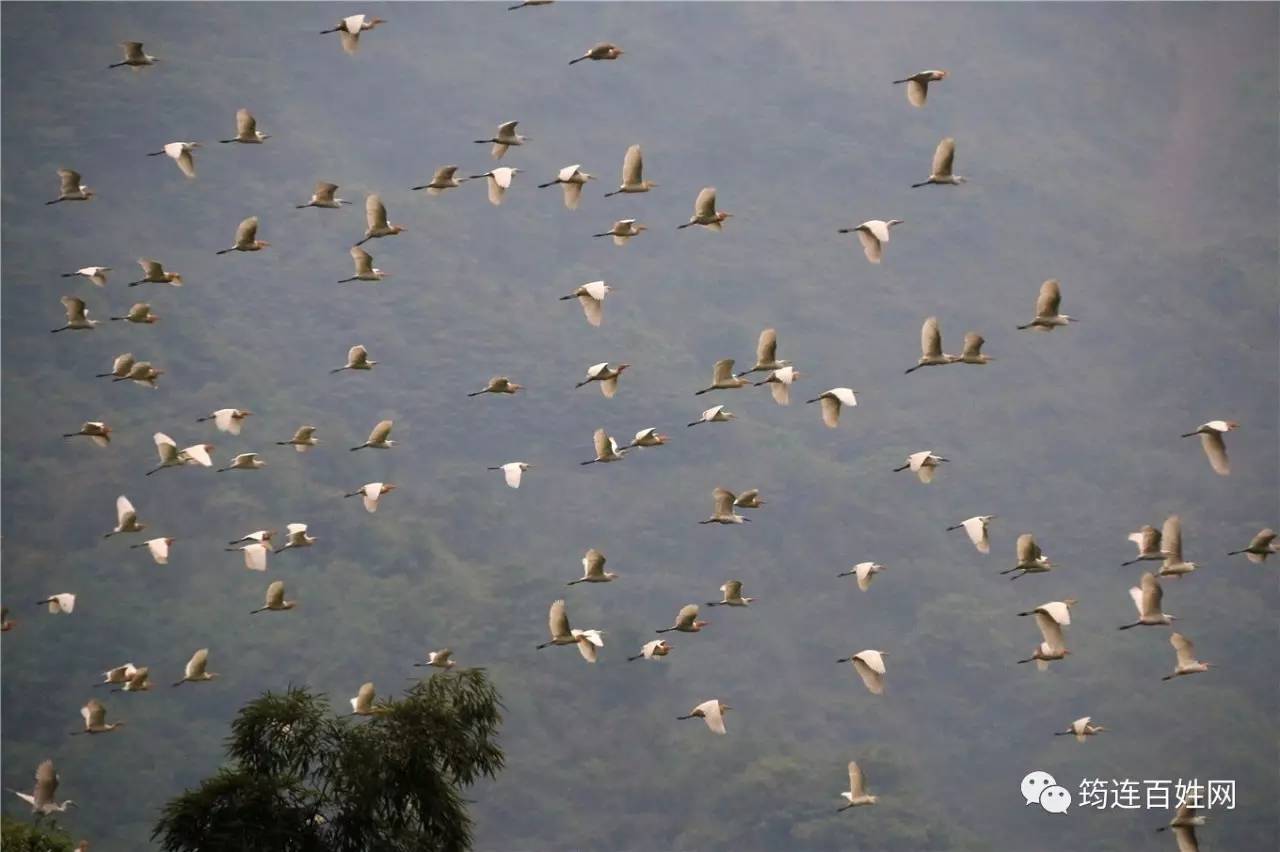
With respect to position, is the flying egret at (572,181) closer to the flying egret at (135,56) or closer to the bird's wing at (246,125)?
the bird's wing at (246,125)

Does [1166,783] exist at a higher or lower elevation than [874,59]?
lower

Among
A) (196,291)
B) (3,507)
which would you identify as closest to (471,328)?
(196,291)

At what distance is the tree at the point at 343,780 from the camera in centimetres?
2245

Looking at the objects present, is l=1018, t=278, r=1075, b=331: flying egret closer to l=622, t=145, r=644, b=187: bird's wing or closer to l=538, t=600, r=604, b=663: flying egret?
l=622, t=145, r=644, b=187: bird's wing

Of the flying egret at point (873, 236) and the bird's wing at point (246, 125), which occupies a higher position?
the bird's wing at point (246, 125)

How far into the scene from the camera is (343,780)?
74.8 ft

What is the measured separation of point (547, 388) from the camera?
275 ft

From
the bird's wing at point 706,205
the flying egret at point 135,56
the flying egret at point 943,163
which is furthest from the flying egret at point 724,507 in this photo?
the flying egret at point 135,56

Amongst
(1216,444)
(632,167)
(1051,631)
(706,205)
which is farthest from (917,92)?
(1051,631)

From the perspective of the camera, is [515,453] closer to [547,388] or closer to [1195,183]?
[547,388]

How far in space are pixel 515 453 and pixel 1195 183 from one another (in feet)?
137

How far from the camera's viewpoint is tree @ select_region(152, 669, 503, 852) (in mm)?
22453

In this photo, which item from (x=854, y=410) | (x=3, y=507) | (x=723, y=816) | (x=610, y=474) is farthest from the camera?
(x=854, y=410)

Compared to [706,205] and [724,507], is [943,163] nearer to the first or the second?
[706,205]
